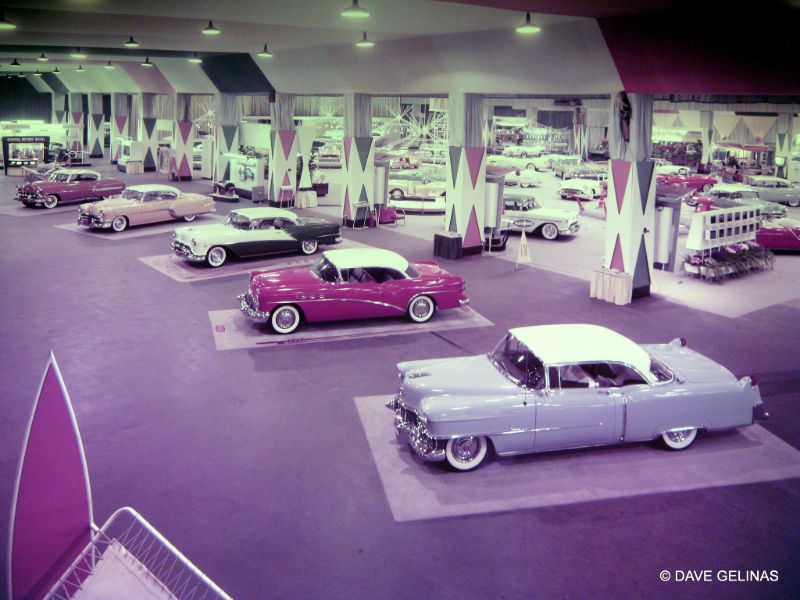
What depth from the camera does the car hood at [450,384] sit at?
24.3ft

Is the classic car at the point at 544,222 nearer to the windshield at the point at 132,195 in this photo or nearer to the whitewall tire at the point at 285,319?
the whitewall tire at the point at 285,319

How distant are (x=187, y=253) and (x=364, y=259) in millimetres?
5995

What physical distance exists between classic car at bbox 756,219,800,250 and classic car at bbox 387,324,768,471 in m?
13.4

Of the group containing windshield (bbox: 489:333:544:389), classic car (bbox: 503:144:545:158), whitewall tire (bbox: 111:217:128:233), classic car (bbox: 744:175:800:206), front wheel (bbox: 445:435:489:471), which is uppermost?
classic car (bbox: 503:144:545:158)

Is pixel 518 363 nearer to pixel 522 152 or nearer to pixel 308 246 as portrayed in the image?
pixel 308 246

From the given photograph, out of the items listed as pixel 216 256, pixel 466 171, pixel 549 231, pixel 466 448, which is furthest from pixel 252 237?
pixel 466 448

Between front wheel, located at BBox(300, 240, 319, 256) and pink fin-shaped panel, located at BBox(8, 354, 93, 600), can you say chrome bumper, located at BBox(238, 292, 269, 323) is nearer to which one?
front wheel, located at BBox(300, 240, 319, 256)

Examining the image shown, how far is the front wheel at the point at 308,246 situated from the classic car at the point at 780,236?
12117 millimetres

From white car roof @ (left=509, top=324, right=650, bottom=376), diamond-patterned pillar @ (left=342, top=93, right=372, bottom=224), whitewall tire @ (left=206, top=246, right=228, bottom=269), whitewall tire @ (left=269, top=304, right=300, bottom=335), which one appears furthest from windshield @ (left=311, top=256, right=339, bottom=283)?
diamond-patterned pillar @ (left=342, top=93, right=372, bottom=224)

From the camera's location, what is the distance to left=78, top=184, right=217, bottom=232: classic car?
825 inches

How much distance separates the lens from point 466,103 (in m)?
18.4

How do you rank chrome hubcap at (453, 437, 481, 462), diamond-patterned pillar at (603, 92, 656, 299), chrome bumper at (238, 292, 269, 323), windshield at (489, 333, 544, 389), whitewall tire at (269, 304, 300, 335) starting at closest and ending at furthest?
chrome hubcap at (453, 437, 481, 462)
windshield at (489, 333, 544, 389)
chrome bumper at (238, 292, 269, 323)
whitewall tire at (269, 304, 300, 335)
diamond-patterned pillar at (603, 92, 656, 299)

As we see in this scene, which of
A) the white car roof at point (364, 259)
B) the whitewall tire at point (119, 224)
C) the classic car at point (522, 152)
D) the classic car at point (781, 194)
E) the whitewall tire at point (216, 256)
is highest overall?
the classic car at point (522, 152)

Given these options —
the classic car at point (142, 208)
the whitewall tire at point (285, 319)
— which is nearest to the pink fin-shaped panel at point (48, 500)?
the whitewall tire at point (285, 319)
